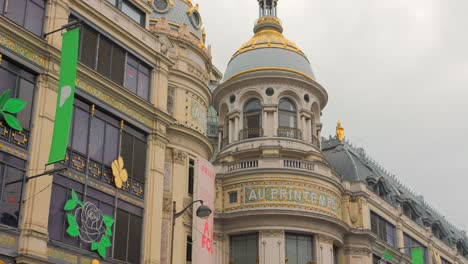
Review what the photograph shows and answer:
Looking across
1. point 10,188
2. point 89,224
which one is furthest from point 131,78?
point 10,188

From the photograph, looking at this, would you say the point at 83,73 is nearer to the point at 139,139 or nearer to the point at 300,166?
the point at 139,139

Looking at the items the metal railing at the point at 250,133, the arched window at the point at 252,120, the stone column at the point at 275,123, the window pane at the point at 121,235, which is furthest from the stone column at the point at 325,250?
the window pane at the point at 121,235

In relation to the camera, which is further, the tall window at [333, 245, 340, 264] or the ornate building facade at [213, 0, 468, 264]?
the tall window at [333, 245, 340, 264]

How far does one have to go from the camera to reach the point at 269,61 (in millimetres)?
56906

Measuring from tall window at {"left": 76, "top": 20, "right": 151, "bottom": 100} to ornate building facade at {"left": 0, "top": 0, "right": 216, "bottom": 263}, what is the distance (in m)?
0.05

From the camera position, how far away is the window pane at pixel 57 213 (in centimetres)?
2747

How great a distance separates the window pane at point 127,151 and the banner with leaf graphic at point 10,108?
6.44 meters

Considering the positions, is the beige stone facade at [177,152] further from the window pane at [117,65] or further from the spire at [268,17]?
the spire at [268,17]

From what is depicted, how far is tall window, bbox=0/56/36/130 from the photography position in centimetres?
2659

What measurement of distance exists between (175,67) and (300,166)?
47.2ft

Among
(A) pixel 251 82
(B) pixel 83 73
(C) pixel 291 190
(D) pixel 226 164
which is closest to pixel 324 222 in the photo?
(C) pixel 291 190

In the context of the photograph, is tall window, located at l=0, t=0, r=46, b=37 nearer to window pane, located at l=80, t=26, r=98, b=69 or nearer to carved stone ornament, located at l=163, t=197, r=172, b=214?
window pane, located at l=80, t=26, r=98, b=69

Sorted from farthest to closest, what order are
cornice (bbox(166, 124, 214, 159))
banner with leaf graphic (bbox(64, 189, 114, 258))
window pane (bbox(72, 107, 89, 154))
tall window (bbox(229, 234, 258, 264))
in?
tall window (bbox(229, 234, 258, 264)) → cornice (bbox(166, 124, 214, 159)) → window pane (bbox(72, 107, 89, 154)) → banner with leaf graphic (bbox(64, 189, 114, 258))

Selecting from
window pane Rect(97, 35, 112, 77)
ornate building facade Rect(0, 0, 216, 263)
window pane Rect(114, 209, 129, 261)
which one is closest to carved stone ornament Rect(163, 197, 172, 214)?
ornate building facade Rect(0, 0, 216, 263)
